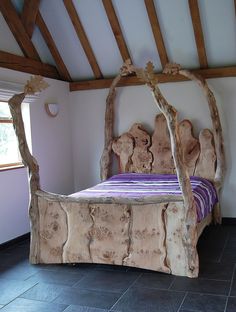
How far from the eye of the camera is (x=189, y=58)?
511cm

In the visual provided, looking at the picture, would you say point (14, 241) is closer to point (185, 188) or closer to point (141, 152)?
point (141, 152)

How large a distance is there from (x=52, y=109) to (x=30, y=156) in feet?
5.15

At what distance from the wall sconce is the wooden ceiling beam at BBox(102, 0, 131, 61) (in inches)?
45.7

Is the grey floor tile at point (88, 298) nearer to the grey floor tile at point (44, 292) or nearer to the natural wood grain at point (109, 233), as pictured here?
the grey floor tile at point (44, 292)

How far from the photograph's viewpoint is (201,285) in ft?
10.7

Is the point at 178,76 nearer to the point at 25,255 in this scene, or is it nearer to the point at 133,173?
the point at 133,173

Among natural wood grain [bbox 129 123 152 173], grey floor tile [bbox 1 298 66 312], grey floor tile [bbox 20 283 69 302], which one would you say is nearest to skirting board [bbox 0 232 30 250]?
grey floor tile [bbox 20 283 69 302]

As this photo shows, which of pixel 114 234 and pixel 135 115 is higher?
pixel 135 115

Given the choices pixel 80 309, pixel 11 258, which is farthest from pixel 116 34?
pixel 80 309

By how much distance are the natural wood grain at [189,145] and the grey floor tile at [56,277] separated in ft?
7.26

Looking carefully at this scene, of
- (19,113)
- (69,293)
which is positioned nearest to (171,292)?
(69,293)

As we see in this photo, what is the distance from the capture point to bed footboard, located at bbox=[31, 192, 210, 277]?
11.5 feet

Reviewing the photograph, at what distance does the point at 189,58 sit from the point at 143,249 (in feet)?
8.93

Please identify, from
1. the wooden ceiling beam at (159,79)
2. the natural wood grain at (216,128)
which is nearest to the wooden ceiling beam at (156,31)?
the wooden ceiling beam at (159,79)
